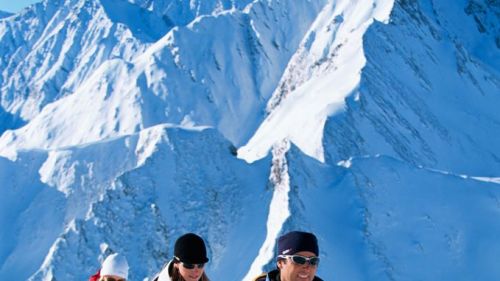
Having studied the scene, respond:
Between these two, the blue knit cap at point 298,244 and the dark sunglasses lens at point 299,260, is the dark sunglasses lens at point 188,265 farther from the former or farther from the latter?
the dark sunglasses lens at point 299,260

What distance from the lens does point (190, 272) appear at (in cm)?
705

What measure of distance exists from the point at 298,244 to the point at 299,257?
0.10 m

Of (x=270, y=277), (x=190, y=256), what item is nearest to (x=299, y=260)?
(x=270, y=277)

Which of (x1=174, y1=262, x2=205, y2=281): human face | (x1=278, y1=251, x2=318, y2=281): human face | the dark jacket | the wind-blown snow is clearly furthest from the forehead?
the wind-blown snow

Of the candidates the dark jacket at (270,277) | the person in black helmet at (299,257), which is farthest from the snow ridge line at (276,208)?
the person in black helmet at (299,257)

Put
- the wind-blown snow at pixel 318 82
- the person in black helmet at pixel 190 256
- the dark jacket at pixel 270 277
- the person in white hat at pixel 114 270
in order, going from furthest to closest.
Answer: the wind-blown snow at pixel 318 82
the person in white hat at pixel 114 270
the person in black helmet at pixel 190 256
the dark jacket at pixel 270 277

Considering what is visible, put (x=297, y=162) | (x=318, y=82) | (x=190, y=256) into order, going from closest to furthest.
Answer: (x=190, y=256)
(x=297, y=162)
(x=318, y=82)

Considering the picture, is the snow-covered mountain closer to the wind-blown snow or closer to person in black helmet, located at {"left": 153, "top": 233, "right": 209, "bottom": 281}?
the wind-blown snow

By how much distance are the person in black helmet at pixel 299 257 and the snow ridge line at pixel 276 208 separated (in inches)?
1205

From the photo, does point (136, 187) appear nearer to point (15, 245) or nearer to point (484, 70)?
point (15, 245)

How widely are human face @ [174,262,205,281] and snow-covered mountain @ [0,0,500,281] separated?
28.9 metres

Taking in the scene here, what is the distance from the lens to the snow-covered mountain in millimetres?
39156

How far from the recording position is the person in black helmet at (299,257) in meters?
6.19

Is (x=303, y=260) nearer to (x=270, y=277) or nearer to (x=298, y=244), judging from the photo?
(x=298, y=244)
